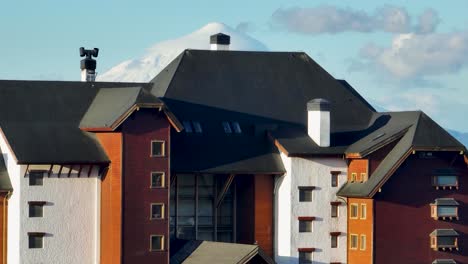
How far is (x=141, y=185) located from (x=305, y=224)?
12.3m

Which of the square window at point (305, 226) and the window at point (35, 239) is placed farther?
the square window at point (305, 226)

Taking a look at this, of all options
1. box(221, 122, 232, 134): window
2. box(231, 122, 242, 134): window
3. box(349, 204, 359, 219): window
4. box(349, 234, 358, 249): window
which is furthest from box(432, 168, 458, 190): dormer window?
box(221, 122, 232, 134): window

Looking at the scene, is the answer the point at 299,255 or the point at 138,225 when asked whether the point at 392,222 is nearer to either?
the point at 299,255

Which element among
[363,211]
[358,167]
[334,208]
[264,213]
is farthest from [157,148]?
[363,211]

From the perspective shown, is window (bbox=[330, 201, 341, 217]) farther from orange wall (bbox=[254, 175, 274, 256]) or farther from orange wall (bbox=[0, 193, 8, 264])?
orange wall (bbox=[0, 193, 8, 264])

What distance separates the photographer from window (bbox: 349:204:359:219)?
320ft

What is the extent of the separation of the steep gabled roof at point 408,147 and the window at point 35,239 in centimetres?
1955

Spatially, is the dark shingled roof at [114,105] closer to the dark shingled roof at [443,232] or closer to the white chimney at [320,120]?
the white chimney at [320,120]

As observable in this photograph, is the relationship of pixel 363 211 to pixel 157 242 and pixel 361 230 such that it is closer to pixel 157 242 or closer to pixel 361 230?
pixel 361 230

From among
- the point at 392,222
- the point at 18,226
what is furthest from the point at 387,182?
the point at 18,226

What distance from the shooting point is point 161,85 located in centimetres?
10125

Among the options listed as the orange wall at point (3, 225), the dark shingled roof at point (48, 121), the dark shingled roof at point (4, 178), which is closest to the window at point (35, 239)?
the orange wall at point (3, 225)

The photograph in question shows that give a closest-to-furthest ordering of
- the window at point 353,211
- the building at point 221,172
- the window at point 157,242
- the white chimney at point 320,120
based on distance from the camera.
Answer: the building at point 221,172 → the window at point 157,242 → the window at point 353,211 → the white chimney at point 320,120

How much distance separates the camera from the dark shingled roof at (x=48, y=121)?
91.5 meters
